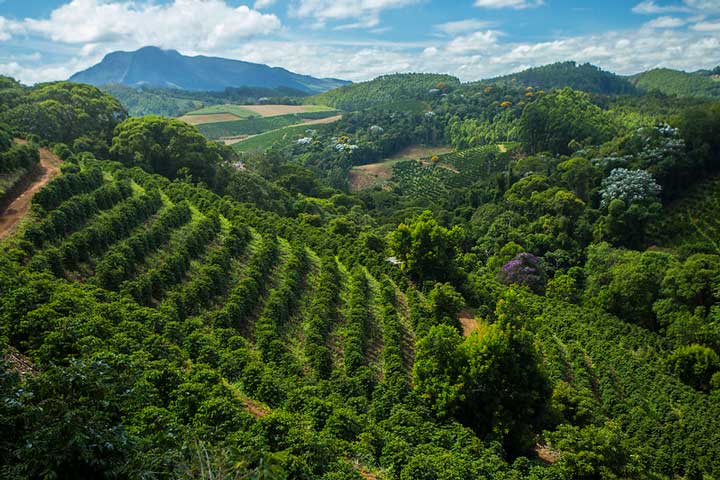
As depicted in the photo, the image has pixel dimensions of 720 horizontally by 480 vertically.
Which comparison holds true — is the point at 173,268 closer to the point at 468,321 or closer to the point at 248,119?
the point at 468,321

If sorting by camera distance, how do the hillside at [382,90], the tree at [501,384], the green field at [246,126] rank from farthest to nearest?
1. the hillside at [382,90]
2. the green field at [246,126]
3. the tree at [501,384]

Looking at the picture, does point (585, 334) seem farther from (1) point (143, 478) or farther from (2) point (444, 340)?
(1) point (143, 478)

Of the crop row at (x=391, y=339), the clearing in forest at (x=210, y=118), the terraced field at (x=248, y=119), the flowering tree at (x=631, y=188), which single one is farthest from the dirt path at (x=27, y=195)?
the clearing in forest at (x=210, y=118)

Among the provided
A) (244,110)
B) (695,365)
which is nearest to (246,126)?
(244,110)

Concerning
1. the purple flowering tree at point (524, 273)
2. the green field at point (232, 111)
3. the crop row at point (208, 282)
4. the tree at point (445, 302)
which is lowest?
the purple flowering tree at point (524, 273)

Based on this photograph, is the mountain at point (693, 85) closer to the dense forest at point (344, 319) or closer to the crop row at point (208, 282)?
the dense forest at point (344, 319)

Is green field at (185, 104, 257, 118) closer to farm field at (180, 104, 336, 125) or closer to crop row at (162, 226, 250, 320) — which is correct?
farm field at (180, 104, 336, 125)

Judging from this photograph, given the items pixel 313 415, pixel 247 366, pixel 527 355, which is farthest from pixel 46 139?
pixel 527 355

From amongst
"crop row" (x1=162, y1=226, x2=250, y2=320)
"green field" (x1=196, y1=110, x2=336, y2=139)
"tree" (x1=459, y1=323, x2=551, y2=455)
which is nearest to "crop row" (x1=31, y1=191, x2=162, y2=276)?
"crop row" (x1=162, y1=226, x2=250, y2=320)
